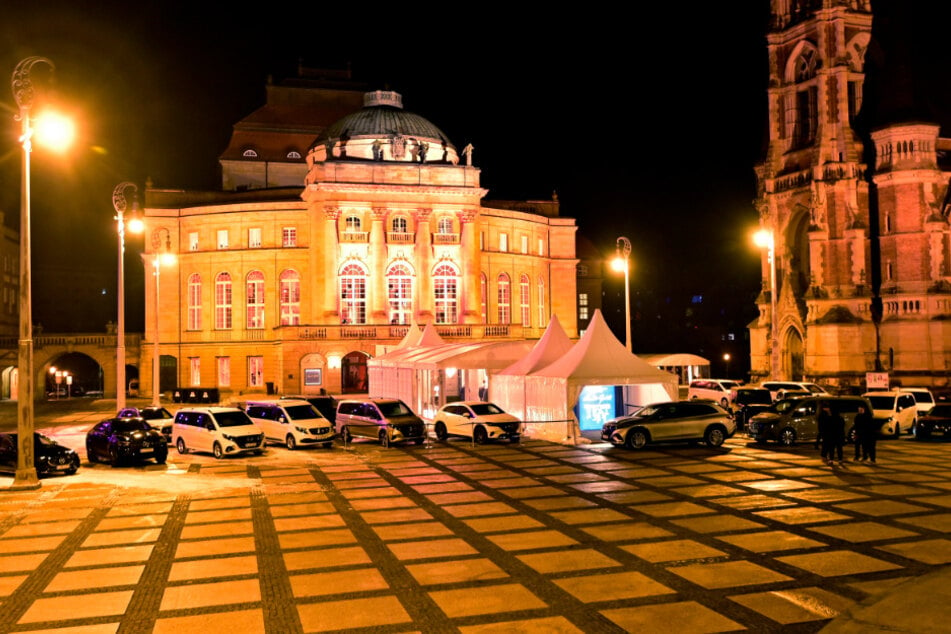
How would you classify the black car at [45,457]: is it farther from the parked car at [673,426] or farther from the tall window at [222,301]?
the tall window at [222,301]

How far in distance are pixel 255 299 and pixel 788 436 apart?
51.2m

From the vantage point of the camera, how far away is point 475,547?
14508 mm

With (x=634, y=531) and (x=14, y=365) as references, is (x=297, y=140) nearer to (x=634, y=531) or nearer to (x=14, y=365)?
(x=14, y=365)

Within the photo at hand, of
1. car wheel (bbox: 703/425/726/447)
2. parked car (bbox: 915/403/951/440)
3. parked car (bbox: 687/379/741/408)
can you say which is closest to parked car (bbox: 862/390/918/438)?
parked car (bbox: 915/403/951/440)

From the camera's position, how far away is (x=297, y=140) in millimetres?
84562

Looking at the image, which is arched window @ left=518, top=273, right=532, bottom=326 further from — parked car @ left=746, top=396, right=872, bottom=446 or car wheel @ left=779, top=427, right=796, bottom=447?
car wheel @ left=779, top=427, right=796, bottom=447

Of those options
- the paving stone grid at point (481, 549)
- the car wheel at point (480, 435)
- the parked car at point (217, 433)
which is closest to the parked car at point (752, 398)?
the car wheel at point (480, 435)

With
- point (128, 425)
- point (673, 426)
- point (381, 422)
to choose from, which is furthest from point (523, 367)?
point (128, 425)

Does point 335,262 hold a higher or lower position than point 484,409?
higher

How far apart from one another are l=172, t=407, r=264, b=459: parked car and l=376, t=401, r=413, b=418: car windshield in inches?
191

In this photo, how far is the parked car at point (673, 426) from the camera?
1123 inches

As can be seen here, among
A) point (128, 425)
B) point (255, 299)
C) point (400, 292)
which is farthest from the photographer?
point (255, 299)

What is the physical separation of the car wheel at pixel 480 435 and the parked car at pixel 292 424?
5.28 m

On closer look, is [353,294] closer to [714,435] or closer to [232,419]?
[232,419]
